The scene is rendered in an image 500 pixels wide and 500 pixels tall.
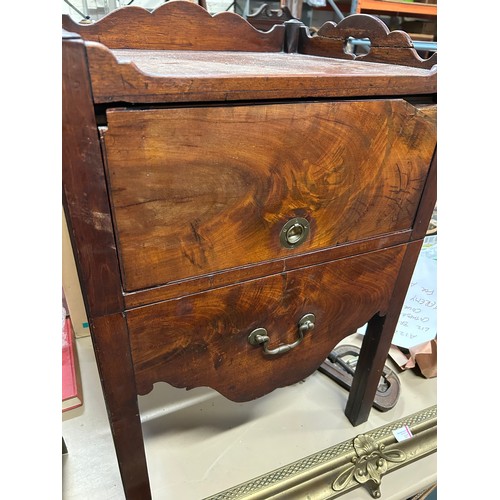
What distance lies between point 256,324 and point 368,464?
0.40 m

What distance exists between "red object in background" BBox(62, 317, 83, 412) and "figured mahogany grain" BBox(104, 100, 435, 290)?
54 centimetres

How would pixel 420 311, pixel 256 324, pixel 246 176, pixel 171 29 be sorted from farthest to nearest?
pixel 420 311 < pixel 171 29 < pixel 256 324 < pixel 246 176

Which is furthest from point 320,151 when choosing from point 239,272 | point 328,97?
point 239,272

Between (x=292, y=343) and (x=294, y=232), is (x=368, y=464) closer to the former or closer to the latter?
(x=292, y=343)

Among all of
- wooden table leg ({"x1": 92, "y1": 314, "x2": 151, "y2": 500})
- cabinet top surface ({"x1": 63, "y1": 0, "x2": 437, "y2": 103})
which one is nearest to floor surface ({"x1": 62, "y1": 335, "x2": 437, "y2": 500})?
wooden table leg ({"x1": 92, "y1": 314, "x2": 151, "y2": 500})

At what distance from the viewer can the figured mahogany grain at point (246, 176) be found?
0.40 meters

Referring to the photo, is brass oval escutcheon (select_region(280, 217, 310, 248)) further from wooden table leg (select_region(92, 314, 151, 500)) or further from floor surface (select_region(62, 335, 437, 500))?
floor surface (select_region(62, 335, 437, 500))

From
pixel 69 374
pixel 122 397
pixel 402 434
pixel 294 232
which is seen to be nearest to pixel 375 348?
pixel 402 434

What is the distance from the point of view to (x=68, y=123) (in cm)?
35

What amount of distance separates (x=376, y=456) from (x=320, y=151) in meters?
0.61

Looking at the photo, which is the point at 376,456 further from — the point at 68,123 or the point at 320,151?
the point at 68,123

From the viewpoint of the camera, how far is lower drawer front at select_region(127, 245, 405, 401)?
0.52 metres

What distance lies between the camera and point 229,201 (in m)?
0.46

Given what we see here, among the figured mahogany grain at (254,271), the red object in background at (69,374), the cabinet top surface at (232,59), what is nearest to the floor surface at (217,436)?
the red object in background at (69,374)
